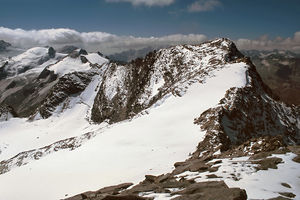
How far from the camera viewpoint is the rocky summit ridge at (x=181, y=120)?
558 inches

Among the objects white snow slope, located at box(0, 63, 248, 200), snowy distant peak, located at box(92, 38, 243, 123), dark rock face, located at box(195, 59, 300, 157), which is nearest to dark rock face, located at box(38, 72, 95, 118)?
snowy distant peak, located at box(92, 38, 243, 123)

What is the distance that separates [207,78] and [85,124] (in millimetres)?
54584

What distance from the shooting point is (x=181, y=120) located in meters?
31.4

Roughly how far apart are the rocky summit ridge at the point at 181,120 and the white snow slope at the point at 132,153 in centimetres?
23

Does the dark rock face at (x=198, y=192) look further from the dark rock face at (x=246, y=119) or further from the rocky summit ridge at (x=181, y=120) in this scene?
the dark rock face at (x=246, y=119)

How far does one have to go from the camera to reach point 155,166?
22.5m

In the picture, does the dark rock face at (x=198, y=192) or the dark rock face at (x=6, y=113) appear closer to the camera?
the dark rock face at (x=198, y=192)

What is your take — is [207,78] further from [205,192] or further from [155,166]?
[205,192]

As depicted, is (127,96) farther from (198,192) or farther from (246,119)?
(198,192)

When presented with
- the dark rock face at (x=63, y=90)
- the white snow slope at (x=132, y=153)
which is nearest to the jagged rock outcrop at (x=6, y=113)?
the dark rock face at (x=63, y=90)

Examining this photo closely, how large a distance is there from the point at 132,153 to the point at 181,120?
8551 millimetres

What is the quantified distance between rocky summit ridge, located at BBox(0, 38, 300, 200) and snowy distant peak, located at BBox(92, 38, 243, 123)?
0.37m

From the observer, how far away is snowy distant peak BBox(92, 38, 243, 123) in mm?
58006

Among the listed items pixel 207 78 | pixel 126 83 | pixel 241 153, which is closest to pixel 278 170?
pixel 241 153
